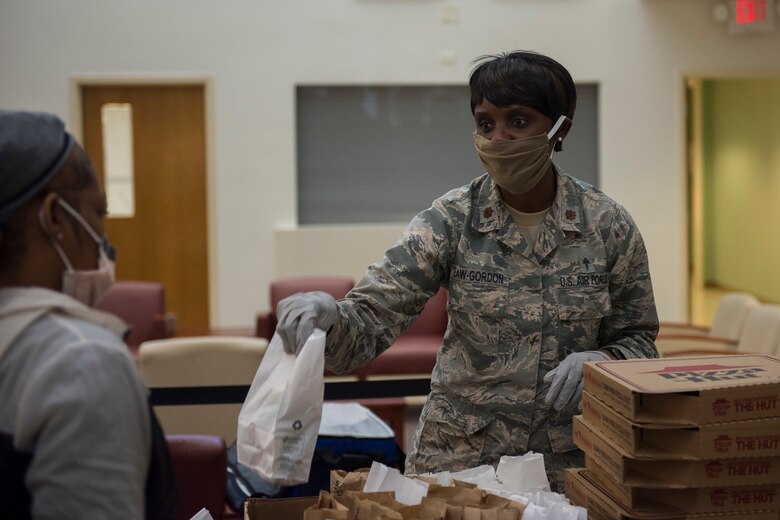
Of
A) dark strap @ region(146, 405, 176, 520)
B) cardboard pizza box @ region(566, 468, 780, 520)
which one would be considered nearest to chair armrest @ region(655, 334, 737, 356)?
cardboard pizza box @ region(566, 468, 780, 520)

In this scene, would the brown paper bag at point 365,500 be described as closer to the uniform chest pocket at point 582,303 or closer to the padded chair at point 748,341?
the uniform chest pocket at point 582,303

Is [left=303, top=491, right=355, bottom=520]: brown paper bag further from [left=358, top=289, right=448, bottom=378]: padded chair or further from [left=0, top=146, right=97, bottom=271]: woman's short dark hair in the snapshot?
[left=358, top=289, right=448, bottom=378]: padded chair

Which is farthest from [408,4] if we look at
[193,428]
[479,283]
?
[479,283]

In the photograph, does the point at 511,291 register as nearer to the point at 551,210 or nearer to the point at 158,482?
the point at 551,210

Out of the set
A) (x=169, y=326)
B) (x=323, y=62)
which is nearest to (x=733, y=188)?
(x=323, y=62)

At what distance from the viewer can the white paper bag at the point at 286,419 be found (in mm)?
1481

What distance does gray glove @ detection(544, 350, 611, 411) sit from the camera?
188cm

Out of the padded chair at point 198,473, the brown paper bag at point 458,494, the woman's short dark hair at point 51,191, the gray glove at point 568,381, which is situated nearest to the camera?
the woman's short dark hair at point 51,191

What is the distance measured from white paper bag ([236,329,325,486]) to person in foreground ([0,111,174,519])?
34 cm

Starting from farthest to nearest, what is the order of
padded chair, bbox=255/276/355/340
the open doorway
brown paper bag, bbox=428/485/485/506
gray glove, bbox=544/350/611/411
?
the open doorway → padded chair, bbox=255/276/355/340 → gray glove, bbox=544/350/611/411 → brown paper bag, bbox=428/485/485/506

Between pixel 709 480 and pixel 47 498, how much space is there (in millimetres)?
1045

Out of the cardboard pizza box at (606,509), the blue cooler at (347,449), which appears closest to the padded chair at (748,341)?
the blue cooler at (347,449)

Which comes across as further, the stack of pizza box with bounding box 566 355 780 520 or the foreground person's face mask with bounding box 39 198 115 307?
the stack of pizza box with bounding box 566 355 780 520

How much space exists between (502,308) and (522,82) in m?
0.48
